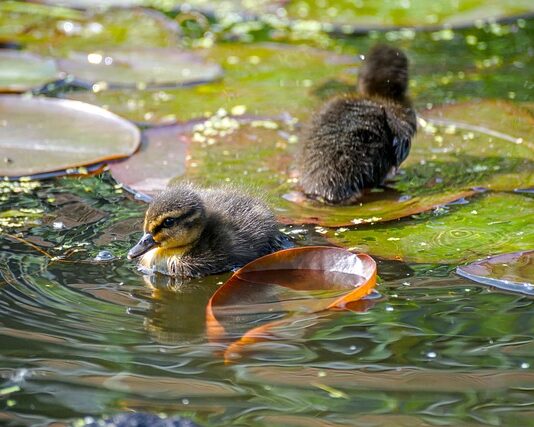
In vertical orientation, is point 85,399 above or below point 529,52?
below

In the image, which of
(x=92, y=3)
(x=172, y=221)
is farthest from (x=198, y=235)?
(x=92, y=3)

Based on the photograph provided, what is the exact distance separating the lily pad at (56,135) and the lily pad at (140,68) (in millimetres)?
737

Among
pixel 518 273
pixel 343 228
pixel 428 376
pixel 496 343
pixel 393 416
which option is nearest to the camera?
pixel 393 416

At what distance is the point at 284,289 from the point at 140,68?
342cm

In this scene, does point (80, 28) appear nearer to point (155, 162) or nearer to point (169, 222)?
point (155, 162)

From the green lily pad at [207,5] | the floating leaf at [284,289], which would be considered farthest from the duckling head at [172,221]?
the green lily pad at [207,5]

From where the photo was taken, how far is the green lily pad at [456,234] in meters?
4.59

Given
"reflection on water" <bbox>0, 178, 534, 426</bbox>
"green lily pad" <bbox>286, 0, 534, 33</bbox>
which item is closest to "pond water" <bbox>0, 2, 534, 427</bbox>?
"reflection on water" <bbox>0, 178, 534, 426</bbox>

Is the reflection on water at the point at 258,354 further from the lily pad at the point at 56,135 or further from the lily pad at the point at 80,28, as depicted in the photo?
the lily pad at the point at 80,28

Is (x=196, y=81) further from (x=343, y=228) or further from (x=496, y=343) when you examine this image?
(x=496, y=343)

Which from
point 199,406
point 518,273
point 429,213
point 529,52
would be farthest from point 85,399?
point 529,52

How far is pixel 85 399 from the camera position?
11.1 feet

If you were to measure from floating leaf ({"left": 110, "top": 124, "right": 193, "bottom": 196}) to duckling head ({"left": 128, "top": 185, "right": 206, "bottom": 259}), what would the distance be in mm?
664

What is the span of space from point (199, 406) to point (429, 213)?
2087mm
